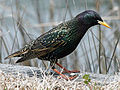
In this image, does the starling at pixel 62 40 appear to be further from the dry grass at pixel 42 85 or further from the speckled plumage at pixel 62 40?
the dry grass at pixel 42 85

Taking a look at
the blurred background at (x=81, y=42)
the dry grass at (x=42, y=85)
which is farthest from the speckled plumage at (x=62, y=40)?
the blurred background at (x=81, y=42)

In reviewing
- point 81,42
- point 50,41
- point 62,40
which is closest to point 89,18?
point 62,40

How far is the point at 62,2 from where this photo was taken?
35.0 ft

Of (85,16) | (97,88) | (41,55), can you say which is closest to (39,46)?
(41,55)

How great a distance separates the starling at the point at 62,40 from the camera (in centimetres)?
386

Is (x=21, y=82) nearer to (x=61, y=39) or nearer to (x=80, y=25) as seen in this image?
(x=61, y=39)

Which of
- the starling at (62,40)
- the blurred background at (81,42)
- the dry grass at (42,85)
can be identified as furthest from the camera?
the blurred background at (81,42)

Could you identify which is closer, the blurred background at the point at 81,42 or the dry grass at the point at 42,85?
the dry grass at the point at 42,85

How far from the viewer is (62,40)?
153 inches

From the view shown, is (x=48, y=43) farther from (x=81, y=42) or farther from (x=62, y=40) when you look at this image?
(x=81, y=42)

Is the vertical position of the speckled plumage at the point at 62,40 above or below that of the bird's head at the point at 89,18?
below

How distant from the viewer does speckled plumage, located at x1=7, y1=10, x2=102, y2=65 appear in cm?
386

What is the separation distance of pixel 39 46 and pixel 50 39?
0.55 ft

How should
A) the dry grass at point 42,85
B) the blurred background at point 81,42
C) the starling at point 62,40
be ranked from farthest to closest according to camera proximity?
the blurred background at point 81,42, the starling at point 62,40, the dry grass at point 42,85
